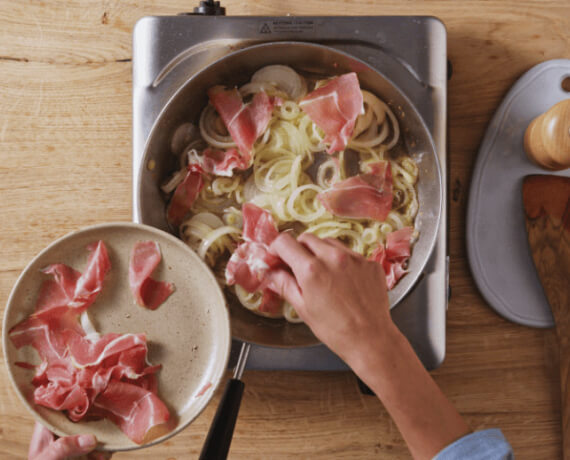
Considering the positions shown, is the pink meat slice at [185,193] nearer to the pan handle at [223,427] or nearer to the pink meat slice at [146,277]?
the pink meat slice at [146,277]

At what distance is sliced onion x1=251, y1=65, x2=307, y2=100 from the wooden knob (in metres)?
0.43

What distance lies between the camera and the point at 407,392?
0.66 metres

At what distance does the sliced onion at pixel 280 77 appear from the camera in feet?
2.83

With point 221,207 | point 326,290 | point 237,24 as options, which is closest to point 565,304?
point 326,290

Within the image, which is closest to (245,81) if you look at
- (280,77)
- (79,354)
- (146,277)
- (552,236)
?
(280,77)

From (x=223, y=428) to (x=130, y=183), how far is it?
0.51m

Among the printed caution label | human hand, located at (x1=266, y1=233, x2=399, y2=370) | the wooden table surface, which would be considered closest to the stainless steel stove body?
the printed caution label

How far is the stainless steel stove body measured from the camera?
2.84 feet

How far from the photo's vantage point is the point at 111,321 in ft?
2.43

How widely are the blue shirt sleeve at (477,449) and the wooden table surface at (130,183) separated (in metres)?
0.26

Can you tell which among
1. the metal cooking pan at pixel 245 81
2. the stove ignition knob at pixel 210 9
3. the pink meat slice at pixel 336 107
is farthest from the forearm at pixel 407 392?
the stove ignition knob at pixel 210 9

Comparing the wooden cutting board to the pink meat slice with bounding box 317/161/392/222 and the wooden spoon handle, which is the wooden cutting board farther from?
the pink meat slice with bounding box 317/161/392/222

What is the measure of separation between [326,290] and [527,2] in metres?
0.75

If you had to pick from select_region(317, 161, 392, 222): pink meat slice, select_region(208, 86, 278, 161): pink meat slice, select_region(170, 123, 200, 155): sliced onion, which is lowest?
select_region(317, 161, 392, 222): pink meat slice
